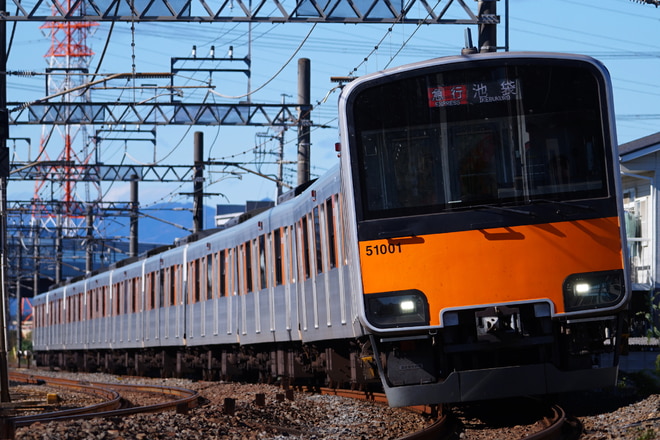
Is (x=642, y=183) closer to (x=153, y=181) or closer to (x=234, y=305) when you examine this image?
(x=234, y=305)

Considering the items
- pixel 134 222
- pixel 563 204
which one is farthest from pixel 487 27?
pixel 134 222

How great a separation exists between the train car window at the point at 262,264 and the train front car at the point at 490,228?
7.49 metres

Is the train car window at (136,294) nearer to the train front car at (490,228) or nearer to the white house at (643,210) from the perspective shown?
the white house at (643,210)

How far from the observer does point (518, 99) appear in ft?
29.0

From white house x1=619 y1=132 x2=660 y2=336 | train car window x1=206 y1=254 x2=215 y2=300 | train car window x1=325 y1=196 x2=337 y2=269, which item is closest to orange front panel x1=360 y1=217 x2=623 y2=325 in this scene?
train car window x1=325 y1=196 x2=337 y2=269

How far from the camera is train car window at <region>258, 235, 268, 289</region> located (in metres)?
16.4

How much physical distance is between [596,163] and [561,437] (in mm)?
2133

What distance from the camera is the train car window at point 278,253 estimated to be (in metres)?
15.5

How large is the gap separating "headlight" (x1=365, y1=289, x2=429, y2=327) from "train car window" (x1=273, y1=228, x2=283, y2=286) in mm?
6721

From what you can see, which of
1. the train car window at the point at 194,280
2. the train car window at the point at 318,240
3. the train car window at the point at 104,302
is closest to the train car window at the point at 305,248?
the train car window at the point at 318,240

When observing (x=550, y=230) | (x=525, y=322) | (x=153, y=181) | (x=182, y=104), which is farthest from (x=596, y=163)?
(x=153, y=181)

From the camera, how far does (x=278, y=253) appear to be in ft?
51.3

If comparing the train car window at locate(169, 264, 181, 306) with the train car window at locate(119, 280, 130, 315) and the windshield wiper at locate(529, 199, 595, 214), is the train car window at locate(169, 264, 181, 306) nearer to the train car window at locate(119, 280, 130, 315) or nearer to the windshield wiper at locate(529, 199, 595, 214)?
the train car window at locate(119, 280, 130, 315)

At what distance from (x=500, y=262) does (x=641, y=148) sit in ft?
32.2
